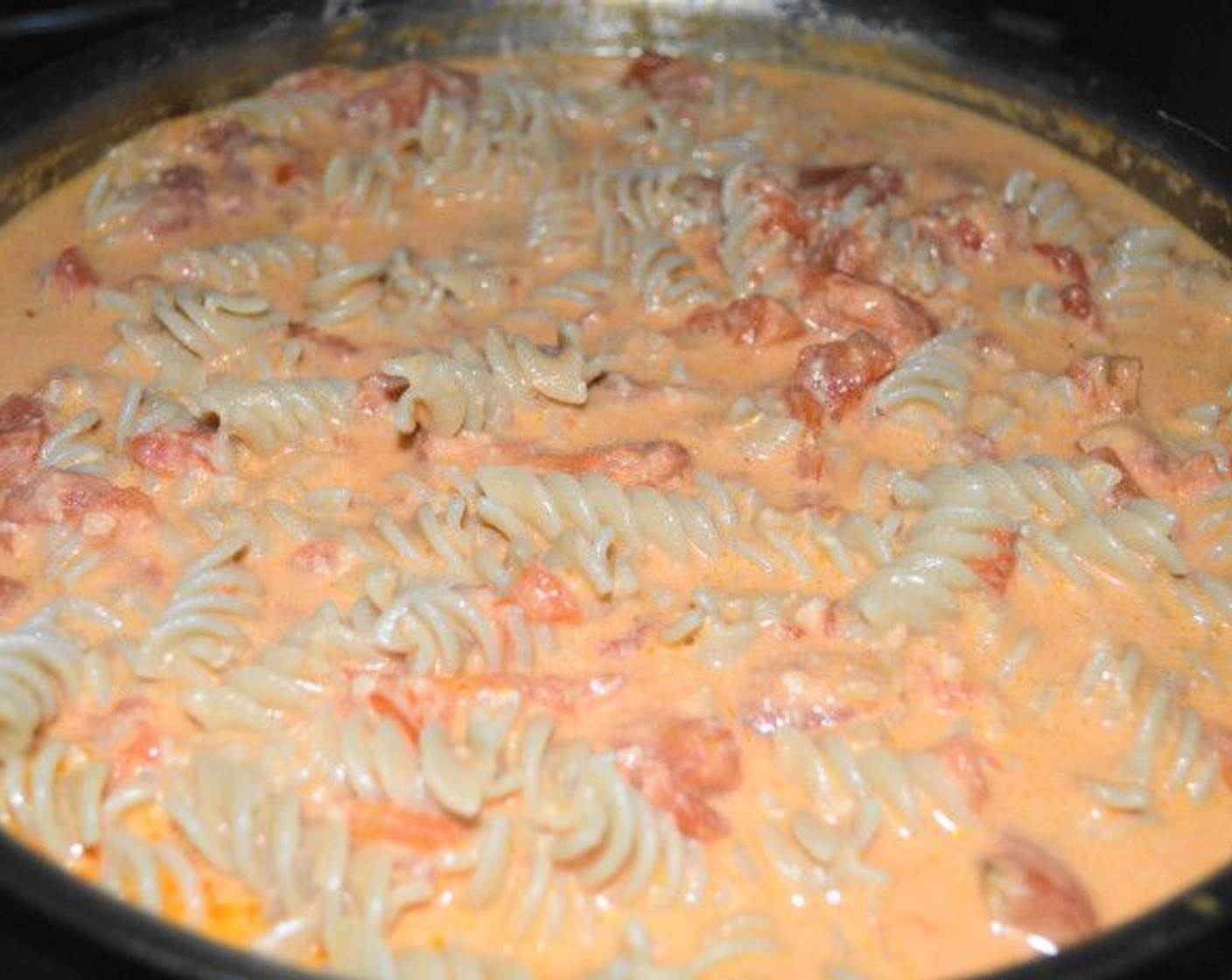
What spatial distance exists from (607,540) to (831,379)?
0.79 metres

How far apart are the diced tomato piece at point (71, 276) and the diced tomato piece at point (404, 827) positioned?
1912mm

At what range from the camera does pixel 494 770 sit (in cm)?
325

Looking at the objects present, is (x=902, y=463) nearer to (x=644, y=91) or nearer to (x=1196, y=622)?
(x=1196, y=622)

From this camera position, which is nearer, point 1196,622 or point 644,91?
point 1196,622

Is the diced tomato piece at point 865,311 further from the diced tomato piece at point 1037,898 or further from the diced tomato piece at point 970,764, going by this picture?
the diced tomato piece at point 1037,898

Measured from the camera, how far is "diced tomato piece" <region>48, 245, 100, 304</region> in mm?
4469

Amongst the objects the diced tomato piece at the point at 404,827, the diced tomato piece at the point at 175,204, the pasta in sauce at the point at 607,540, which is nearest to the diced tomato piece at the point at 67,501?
the pasta in sauce at the point at 607,540

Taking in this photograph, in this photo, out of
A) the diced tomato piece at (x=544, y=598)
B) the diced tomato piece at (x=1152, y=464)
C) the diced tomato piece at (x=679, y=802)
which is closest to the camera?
the diced tomato piece at (x=679, y=802)

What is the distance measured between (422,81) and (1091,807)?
3025mm

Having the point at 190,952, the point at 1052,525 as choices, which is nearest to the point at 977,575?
the point at 1052,525

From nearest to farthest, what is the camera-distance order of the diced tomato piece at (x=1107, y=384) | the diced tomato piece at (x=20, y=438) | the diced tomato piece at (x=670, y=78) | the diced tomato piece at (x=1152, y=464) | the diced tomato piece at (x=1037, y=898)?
the diced tomato piece at (x=1037, y=898) → the diced tomato piece at (x=20, y=438) → the diced tomato piece at (x=1152, y=464) → the diced tomato piece at (x=1107, y=384) → the diced tomato piece at (x=670, y=78)

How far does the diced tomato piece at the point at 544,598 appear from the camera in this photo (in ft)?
11.8

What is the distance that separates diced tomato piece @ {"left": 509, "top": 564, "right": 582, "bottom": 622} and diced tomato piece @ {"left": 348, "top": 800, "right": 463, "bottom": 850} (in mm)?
541

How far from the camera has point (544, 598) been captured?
3596mm
